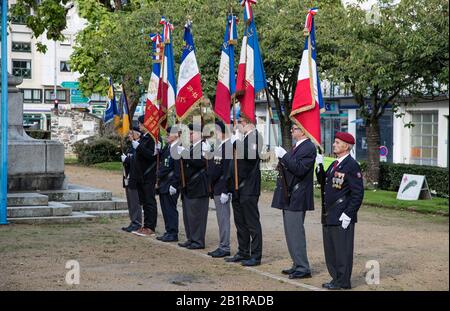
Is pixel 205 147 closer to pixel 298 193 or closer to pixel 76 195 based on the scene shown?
pixel 298 193

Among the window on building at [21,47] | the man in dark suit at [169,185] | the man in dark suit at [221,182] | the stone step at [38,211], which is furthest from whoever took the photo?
the window on building at [21,47]

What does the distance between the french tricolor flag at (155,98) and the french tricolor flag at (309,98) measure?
450cm

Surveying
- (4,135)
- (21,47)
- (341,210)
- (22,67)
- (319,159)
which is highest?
(21,47)

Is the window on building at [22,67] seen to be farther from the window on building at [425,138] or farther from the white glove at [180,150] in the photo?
the white glove at [180,150]

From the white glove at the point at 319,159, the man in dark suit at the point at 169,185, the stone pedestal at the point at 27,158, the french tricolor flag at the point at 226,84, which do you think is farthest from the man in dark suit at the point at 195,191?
the stone pedestal at the point at 27,158

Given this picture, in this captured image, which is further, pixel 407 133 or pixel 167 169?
pixel 407 133

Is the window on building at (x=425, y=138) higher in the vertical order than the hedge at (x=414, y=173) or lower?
higher

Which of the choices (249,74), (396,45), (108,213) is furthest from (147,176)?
(396,45)

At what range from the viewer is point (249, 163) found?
40.2ft

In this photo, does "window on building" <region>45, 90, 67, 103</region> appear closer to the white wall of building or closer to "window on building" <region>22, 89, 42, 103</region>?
"window on building" <region>22, 89, 42, 103</region>

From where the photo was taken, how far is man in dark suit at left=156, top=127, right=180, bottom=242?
14.6m

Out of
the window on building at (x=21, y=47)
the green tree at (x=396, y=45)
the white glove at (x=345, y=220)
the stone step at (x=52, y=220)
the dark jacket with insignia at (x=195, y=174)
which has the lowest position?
the stone step at (x=52, y=220)

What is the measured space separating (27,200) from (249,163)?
6709 millimetres

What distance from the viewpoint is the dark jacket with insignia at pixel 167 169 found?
14648 millimetres
